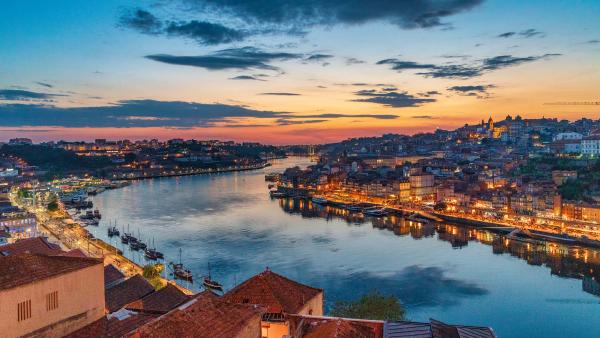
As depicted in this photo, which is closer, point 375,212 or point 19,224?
point 19,224

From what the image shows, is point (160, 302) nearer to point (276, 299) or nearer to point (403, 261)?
point (276, 299)

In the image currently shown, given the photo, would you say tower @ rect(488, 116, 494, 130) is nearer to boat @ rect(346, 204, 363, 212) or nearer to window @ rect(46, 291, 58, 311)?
boat @ rect(346, 204, 363, 212)

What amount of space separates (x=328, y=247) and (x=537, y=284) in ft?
18.3

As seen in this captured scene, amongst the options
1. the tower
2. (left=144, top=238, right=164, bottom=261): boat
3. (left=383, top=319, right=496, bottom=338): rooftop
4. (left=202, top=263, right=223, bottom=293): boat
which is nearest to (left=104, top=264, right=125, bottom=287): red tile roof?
(left=202, top=263, right=223, bottom=293): boat

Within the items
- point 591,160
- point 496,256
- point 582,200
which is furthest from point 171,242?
point 591,160

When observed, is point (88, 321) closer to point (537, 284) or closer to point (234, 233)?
point (537, 284)

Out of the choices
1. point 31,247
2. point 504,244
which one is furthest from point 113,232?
point 504,244

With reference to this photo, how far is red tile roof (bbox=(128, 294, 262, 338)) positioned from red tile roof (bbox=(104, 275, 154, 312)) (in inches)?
113

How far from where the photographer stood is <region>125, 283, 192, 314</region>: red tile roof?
514cm

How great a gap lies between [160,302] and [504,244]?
12.0 m

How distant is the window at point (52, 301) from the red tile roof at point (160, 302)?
1607 millimetres

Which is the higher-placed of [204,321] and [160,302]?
[204,321]

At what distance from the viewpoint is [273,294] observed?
410 cm

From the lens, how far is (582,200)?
17172 mm
